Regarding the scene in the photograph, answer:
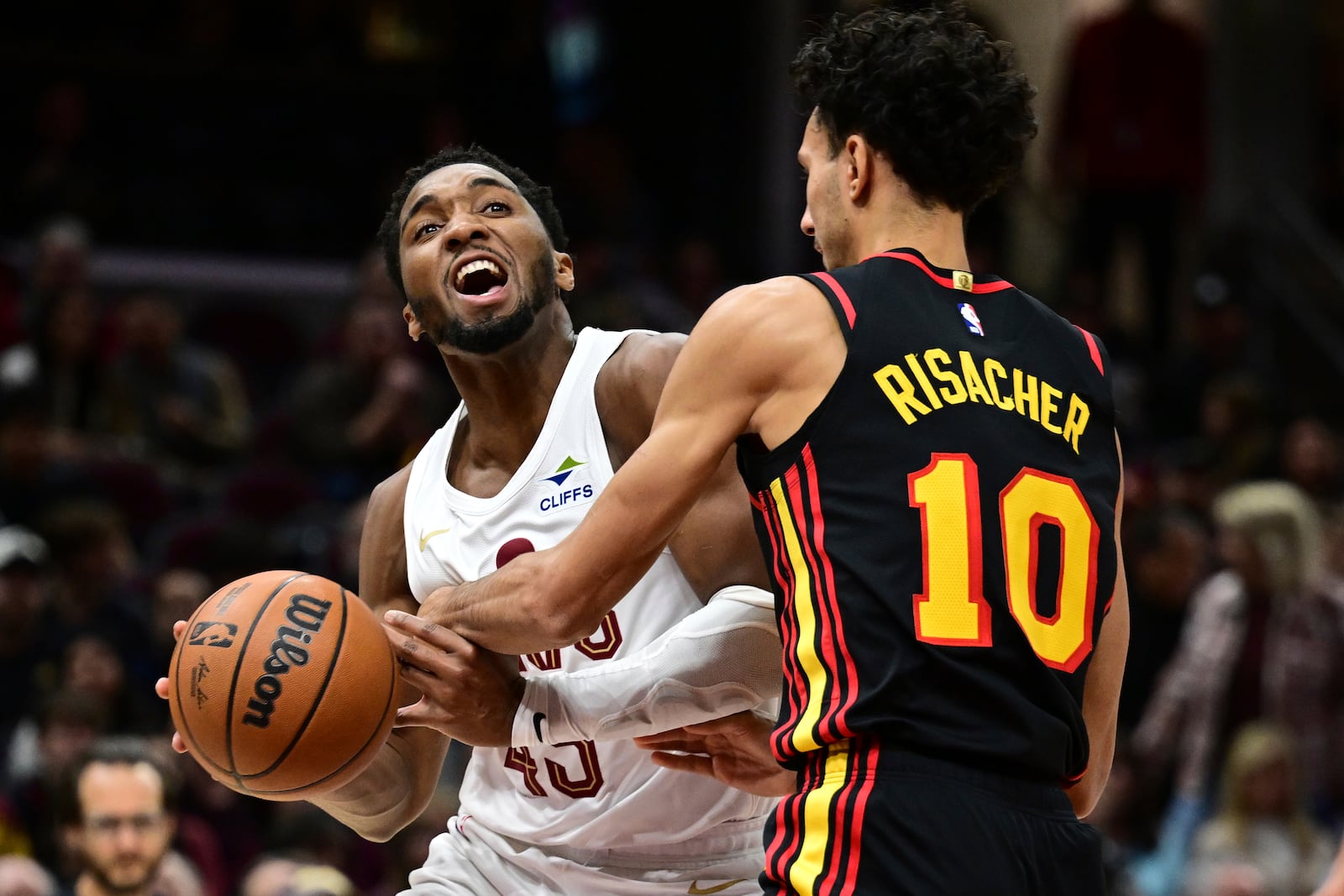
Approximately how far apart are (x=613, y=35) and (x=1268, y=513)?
7719mm

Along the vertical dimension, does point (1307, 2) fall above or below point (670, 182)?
above

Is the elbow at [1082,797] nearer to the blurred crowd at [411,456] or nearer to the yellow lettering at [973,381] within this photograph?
the yellow lettering at [973,381]

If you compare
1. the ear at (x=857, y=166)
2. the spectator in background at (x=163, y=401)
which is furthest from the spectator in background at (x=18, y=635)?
the ear at (x=857, y=166)

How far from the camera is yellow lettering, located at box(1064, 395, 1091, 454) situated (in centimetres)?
304

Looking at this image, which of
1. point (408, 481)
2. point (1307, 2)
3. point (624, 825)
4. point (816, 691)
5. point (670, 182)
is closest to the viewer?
point (816, 691)

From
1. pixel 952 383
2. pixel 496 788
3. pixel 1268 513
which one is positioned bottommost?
pixel 1268 513

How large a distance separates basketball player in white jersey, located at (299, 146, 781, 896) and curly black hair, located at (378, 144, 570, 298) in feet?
0.04

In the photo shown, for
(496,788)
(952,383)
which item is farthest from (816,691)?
(496,788)

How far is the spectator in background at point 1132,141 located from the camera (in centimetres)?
1187

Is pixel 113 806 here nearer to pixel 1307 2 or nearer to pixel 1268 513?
pixel 1268 513

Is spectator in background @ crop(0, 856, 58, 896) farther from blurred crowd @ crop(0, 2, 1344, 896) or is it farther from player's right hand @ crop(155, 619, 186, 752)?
player's right hand @ crop(155, 619, 186, 752)

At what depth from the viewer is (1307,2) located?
1307 cm

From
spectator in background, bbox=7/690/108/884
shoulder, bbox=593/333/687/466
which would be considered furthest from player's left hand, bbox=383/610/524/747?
spectator in background, bbox=7/690/108/884

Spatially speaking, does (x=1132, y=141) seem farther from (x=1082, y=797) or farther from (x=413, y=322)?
(x=1082, y=797)
